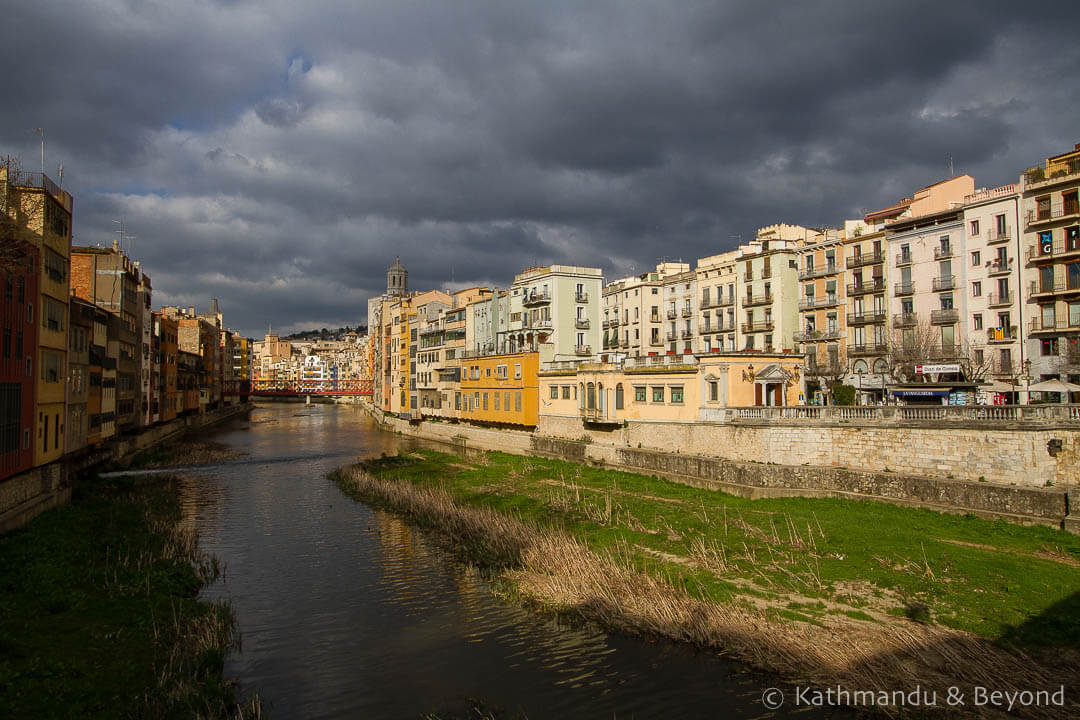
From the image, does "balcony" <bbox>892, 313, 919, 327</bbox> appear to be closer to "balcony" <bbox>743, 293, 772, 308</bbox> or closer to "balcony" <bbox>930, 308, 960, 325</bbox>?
"balcony" <bbox>930, 308, 960, 325</bbox>

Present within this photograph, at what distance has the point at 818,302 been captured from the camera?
5525cm

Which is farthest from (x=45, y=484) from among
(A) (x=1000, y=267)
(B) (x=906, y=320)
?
(A) (x=1000, y=267)

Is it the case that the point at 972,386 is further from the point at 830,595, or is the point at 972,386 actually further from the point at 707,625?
the point at 707,625

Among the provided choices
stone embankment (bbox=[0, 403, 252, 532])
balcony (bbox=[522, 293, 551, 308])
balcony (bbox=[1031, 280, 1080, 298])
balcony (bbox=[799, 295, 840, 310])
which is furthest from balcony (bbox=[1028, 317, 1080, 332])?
Answer: stone embankment (bbox=[0, 403, 252, 532])

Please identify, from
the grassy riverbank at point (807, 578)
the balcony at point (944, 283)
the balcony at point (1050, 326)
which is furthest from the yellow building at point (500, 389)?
the balcony at point (1050, 326)

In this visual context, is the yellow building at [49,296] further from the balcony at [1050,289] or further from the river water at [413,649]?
the balcony at [1050,289]

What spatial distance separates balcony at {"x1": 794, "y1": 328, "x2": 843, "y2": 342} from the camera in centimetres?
5397

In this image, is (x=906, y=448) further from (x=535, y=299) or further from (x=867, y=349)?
(x=535, y=299)

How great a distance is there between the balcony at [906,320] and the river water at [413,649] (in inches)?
1504

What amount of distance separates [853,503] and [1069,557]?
8.86 m

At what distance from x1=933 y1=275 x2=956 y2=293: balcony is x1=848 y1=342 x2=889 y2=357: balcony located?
5294 millimetres

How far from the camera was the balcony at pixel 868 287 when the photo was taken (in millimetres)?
50344

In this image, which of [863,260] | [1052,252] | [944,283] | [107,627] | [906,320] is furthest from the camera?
[863,260]

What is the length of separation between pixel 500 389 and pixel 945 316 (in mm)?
34705
